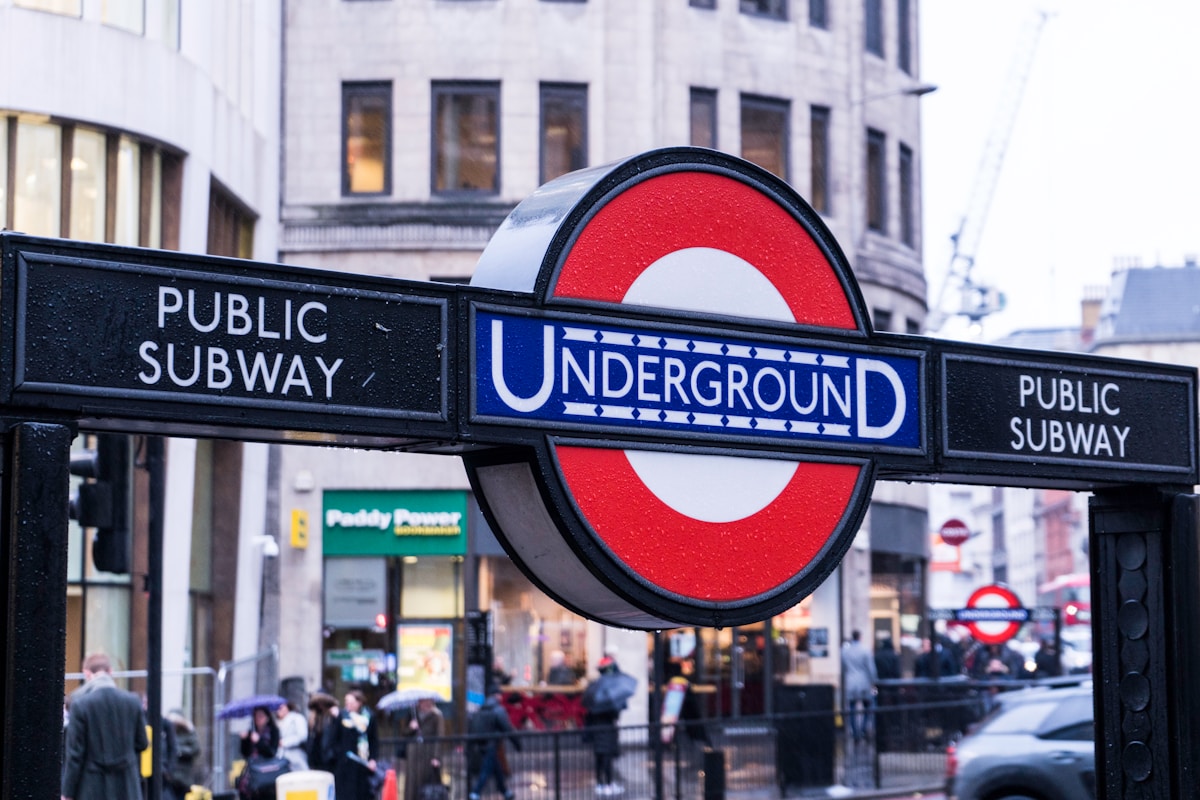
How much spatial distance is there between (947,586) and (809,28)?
Result: 11495 centimetres

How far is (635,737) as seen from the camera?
63.2 ft

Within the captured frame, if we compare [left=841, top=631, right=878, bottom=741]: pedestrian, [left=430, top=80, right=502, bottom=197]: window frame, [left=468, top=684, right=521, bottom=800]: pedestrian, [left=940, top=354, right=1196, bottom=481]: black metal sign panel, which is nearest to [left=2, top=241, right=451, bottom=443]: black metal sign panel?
[left=940, top=354, right=1196, bottom=481]: black metal sign panel

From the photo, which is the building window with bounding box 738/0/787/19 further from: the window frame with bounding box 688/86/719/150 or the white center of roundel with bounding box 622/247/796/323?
the white center of roundel with bounding box 622/247/796/323

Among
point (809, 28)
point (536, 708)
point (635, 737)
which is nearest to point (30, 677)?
point (635, 737)

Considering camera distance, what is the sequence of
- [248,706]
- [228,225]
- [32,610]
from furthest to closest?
[228,225]
[248,706]
[32,610]

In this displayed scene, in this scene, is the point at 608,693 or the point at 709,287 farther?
the point at 608,693

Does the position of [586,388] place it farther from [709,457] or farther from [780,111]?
[780,111]

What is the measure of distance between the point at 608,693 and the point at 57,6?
10.8 m

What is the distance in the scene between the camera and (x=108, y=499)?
1019cm

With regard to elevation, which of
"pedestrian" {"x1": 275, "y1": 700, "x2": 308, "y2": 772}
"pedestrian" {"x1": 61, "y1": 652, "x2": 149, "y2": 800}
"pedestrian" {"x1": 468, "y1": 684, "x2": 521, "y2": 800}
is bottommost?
"pedestrian" {"x1": 468, "y1": 684, "x2": 521, "y2": 800}

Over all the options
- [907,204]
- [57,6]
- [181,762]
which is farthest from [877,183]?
[181,762]

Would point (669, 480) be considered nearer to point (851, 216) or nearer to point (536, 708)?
point (536, 708)

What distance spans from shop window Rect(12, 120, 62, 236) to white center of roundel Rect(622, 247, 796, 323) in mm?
18500

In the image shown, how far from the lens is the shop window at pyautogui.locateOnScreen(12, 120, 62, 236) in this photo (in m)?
21.0
